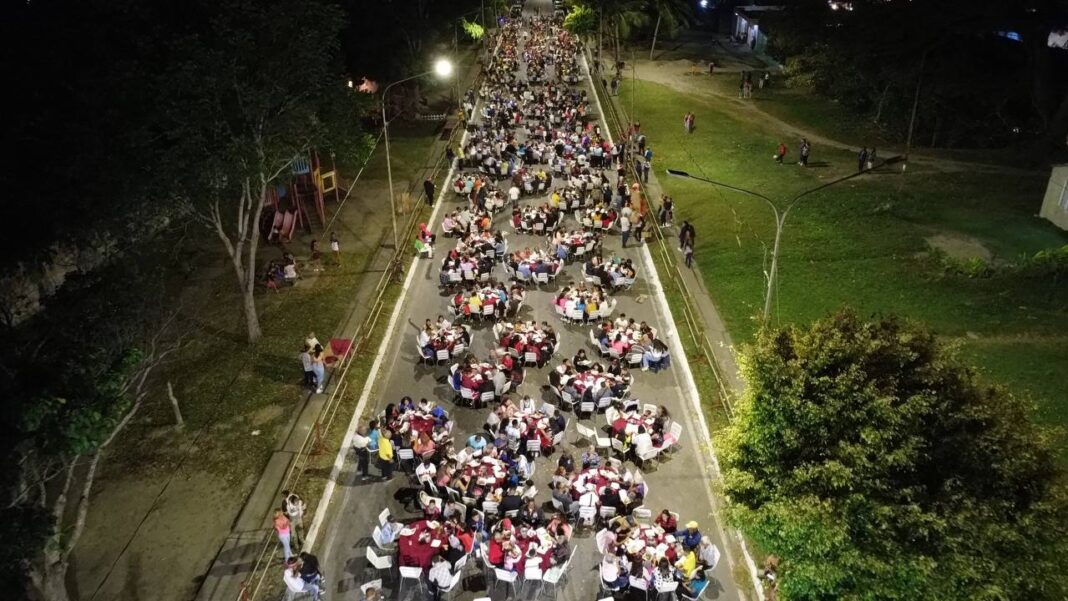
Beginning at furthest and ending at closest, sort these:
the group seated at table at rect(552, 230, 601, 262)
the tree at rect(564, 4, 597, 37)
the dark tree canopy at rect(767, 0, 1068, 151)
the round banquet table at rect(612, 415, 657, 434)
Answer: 1. the tree at rect(564, 4, 597, 37)
2. the dark tree canopy at rect(767, 0, 1068, 151)
3. the group seated at table at rect(552, 230, 601, 262)
4. the round banquet table at rect(612, 415, 657, 434)

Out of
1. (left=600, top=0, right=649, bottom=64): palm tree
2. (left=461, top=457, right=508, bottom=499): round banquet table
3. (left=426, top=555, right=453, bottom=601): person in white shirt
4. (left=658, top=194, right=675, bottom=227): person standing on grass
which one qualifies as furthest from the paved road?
(left=600, top=0, right=649, bottom=64): palm tree

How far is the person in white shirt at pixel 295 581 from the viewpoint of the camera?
12172 mm

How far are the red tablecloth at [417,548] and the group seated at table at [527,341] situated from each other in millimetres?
7132

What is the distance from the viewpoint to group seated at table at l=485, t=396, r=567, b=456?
1592 cm

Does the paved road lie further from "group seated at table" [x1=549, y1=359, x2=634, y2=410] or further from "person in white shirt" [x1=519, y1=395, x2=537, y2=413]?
"person in white shirt" [x1=519, y1=395, x2=537, y2=413]

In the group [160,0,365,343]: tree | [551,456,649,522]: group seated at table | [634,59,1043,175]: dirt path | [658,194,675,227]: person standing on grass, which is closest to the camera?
[551,456,649,522]: group seated at table

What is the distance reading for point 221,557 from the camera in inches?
535

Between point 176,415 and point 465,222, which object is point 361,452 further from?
point 465,222

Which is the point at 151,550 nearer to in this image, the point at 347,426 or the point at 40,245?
the point at 347,426

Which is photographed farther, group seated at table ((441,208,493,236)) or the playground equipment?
the playground equipment

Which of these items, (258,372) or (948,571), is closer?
(948,571)

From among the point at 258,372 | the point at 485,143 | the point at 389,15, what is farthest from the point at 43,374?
the point at 389,15

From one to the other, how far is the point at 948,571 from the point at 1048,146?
38188 millimetres

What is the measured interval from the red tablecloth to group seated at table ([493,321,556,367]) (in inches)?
281
